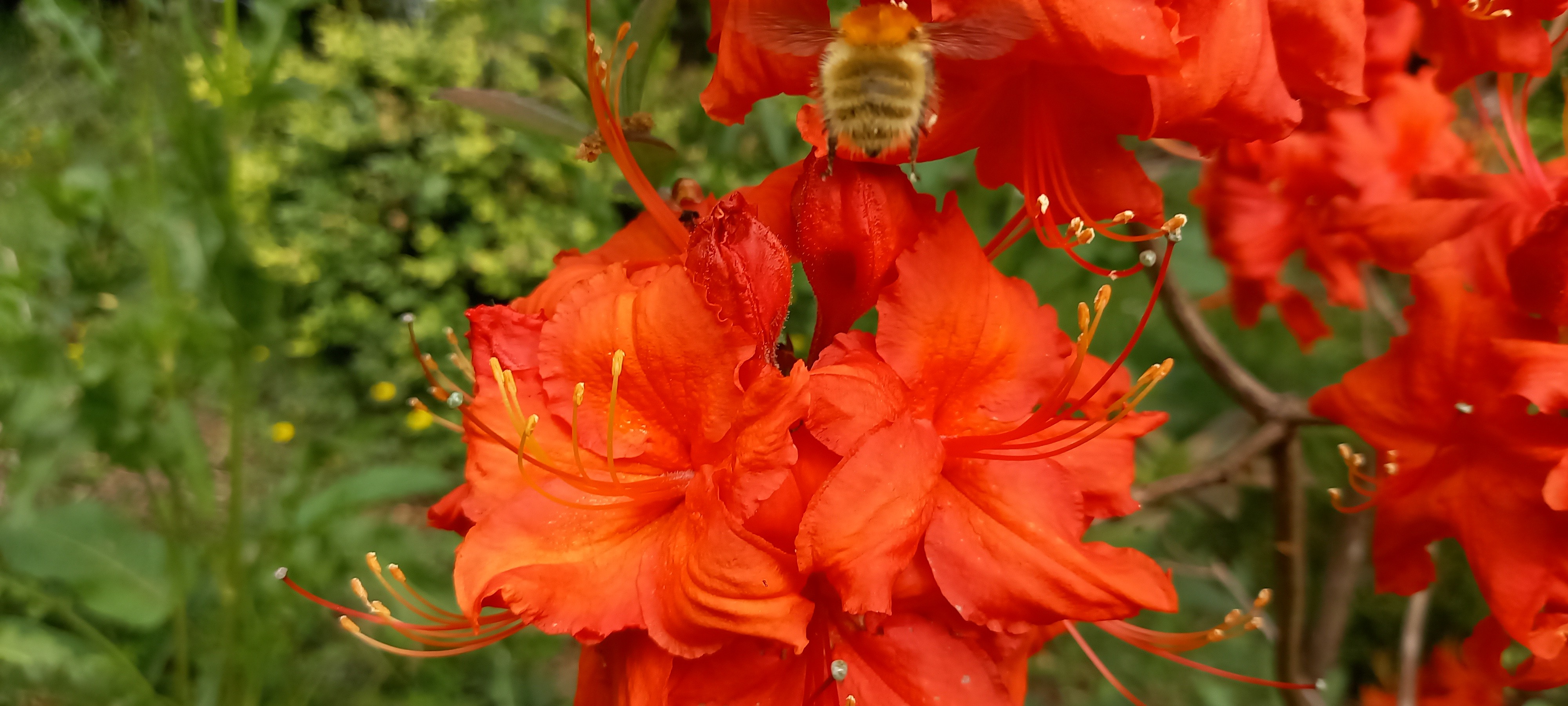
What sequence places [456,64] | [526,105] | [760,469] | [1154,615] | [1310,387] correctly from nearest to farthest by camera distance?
1. [760,469]
2. [526,105]
3. [1154,615]
4. [1310,387]
5. [456,64]

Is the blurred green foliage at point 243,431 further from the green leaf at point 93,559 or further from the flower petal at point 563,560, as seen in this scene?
the flower petal at point 563,560

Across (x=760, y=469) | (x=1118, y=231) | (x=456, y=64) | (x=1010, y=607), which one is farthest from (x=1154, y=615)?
(x=456, y=64)

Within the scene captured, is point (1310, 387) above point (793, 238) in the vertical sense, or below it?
below

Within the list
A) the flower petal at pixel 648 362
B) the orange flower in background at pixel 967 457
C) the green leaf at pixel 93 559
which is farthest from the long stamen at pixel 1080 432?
the green leaf at pixel 93 559

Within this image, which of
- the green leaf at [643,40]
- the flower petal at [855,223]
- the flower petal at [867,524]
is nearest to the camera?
the flower petal at [867,524]

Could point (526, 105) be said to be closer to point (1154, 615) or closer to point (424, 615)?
point (424, 615)

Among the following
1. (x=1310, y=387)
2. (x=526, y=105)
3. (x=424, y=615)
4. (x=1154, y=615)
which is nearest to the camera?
(x=424, y=615)
